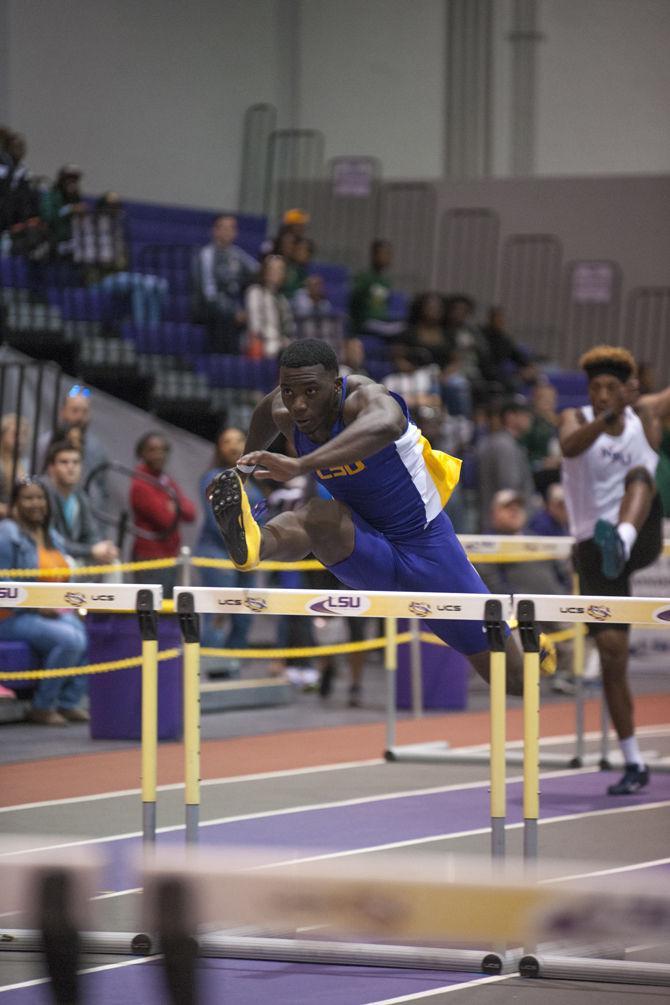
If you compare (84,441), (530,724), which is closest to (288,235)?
(84,441)

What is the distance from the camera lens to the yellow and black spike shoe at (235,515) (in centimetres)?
552

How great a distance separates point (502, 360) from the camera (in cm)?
1961

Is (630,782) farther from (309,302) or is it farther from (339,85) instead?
(339,85)

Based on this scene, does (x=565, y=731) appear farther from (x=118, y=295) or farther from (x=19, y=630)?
(x=118, y=295)

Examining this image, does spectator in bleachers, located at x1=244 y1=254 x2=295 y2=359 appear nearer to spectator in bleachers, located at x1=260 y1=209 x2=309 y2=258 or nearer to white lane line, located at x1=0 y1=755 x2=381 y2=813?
spectator in bleachers, located at x1=260 y1=209 x2=309 y2=258

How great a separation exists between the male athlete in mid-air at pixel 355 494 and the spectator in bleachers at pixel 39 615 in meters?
4.22

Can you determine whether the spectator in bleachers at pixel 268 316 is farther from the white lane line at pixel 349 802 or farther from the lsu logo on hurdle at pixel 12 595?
the lsu logo on hurdle at pixel 12 595

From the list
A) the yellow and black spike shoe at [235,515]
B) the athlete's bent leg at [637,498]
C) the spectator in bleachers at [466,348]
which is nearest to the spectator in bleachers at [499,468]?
the spectator in bleachers at [466,348]

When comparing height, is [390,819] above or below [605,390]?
below

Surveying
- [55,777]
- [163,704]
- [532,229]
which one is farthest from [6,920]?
[532,229]

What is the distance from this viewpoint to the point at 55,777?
8.72 metres

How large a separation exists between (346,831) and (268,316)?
9.05m

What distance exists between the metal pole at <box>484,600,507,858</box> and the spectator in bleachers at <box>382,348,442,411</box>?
9327 millimetres


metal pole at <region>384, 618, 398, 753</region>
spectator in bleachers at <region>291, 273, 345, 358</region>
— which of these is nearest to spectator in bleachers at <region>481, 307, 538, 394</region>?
spectator in bleachers at <region>291, 273, 345, 358</region>
